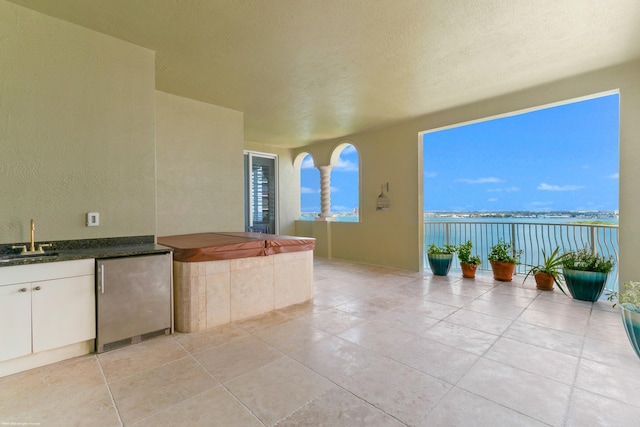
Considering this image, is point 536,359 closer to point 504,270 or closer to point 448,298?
point 448,298

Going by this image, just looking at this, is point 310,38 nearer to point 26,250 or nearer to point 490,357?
point 26,250

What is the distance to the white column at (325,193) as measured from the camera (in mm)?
6824

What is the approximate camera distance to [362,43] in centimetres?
271

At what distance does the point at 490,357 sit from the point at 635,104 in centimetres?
341

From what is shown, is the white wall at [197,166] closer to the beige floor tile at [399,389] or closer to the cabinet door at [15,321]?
the cabinet door at [15,321]

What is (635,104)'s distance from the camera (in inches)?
122

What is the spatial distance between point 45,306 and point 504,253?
5547 millimetres

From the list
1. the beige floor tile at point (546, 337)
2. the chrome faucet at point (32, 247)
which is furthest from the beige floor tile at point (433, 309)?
the chrome faucet at point (32, 247)

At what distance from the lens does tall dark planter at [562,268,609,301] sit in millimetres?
3287

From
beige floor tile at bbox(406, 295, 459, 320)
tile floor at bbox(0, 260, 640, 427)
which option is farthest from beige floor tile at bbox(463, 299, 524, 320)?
beige floor tile at bbox(406, 295, 459, 320)

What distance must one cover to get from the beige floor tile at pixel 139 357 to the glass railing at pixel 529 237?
14.7 feet

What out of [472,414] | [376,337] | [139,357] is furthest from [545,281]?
[139,357]

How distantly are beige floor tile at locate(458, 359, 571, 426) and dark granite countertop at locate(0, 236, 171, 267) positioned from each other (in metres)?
2.68

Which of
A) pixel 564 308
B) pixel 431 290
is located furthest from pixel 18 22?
pixel 564 308
